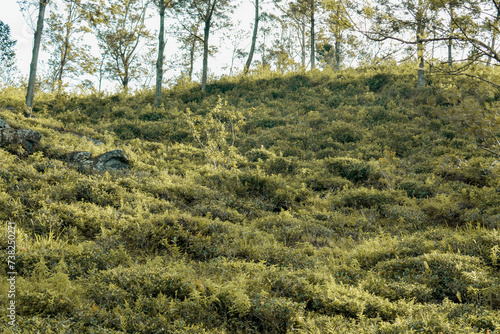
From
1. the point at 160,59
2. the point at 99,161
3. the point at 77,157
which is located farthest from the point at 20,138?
the point at 160,59

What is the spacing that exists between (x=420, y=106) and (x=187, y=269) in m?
15.1

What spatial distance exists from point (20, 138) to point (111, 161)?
102 inches

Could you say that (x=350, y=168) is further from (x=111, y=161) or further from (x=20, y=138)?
(x=20, y=138)

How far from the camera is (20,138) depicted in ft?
31.5

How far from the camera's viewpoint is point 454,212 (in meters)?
7.82

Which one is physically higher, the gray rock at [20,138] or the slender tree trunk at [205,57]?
the slender tree trunk at [205,57]

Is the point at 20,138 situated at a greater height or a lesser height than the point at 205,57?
lesser

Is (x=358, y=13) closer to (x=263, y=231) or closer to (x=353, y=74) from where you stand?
(x=263, y=231)

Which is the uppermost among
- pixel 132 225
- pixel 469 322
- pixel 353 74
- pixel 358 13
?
pixel 353 74

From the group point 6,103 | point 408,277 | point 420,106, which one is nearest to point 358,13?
point 408,277

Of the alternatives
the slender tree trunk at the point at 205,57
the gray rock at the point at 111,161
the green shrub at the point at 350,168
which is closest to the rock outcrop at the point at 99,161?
the gray rock at the point at 111,161

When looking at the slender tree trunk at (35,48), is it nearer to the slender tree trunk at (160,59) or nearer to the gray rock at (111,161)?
the slender tree trunk at (160,59)

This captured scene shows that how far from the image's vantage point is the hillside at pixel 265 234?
412 centimetres

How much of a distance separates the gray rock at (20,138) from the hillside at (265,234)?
267 mm
